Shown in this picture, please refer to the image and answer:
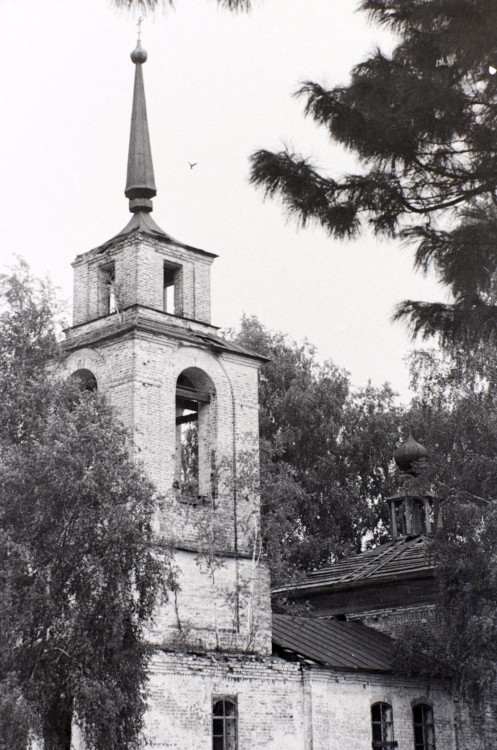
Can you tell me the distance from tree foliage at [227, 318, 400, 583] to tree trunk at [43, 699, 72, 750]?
57.7 feet

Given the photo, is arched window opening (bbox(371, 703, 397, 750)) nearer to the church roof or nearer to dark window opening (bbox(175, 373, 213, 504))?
dark window opening (bbox(175, 373, 213, 504))

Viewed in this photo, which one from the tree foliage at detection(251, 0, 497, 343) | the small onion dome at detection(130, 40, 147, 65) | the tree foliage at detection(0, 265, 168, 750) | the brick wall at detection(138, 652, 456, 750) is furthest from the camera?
the small onion dome at detection(130, 40, 147, 65)

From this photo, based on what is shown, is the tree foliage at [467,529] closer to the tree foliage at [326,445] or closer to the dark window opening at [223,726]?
the dark window opening at [223,726]

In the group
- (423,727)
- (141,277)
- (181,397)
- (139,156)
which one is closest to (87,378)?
(181,397)

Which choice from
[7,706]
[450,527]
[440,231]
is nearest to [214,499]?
[450,527]

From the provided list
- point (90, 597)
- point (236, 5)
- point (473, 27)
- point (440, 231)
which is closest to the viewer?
point (236, 5)

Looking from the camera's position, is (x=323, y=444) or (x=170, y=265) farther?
(x=323, y=444)

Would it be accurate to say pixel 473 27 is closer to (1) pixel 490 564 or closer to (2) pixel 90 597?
(2) pixel 90 597

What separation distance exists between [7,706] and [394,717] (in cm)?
946

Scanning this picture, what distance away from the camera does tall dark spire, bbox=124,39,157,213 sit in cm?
2288

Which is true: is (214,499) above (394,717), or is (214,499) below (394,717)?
above

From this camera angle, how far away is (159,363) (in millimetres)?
20781

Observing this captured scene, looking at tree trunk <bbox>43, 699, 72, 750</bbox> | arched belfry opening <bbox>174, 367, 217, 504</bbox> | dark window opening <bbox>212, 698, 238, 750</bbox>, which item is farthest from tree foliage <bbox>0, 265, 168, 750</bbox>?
arched belfry opening <bbox>174, 367, 217, 504</bbox>

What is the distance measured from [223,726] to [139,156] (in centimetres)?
1083
